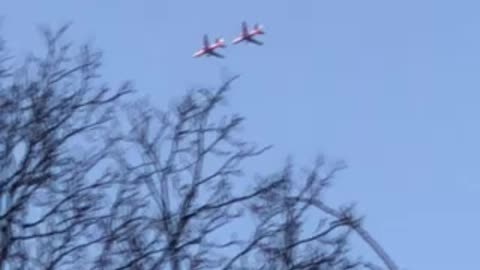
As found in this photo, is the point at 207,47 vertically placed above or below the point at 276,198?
above

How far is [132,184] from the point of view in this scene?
891 inches

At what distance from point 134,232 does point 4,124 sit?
2100 mm

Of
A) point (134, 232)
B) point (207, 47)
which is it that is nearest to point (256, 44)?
point (207, 47)

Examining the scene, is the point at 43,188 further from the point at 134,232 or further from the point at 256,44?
the point at 256,44

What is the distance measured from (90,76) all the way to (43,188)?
68.3 inches

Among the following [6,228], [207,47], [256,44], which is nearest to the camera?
[6,228]

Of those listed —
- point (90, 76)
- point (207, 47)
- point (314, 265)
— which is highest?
point (207, 47)

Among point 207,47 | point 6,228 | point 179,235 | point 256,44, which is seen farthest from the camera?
point 256,44

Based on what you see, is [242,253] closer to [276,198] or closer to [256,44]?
[276,198]

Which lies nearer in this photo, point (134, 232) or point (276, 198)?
point (134, 232)

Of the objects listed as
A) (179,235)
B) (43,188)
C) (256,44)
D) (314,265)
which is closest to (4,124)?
(43,188)

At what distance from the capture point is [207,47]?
3038cm

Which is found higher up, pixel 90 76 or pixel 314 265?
pixel 90 76

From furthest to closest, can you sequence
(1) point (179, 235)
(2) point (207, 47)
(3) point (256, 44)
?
(3) point (256, 44), (2) point (207, 47), (1) point (179, 235)
